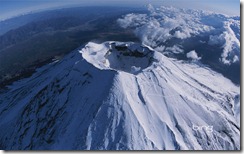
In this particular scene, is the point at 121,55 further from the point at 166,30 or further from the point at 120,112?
the point at 166,30

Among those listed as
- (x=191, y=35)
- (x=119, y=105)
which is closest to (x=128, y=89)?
(x=119, y=105)

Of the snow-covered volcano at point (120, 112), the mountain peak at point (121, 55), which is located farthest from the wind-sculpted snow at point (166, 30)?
the snow-covered volcano at point (120, 112)

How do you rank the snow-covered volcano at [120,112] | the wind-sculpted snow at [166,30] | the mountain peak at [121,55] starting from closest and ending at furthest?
1. the snow-covered volcano at [120,112]
2. the mountain peak at [121,55]
3. the wind-sculpted snow at [166,30]

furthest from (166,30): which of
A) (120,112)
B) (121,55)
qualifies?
(120,112)

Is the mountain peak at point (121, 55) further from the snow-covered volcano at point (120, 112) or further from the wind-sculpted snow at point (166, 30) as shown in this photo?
the wind-sculpted snow at point (166, 30)

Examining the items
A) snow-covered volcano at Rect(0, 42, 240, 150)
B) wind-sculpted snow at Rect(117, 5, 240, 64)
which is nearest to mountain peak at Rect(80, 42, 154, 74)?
snow-covered volcano at Rect(0, 42, 240, 150)

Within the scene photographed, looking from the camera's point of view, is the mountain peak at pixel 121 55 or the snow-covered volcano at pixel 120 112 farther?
the mountain peak at pixel 121 55

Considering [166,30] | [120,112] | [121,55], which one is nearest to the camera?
[120,112]

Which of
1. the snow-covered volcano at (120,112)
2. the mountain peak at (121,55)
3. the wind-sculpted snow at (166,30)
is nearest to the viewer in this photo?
the snow-covered volcano at (120,112)
